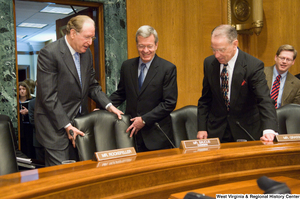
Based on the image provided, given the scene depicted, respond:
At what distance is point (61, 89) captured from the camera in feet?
6.92

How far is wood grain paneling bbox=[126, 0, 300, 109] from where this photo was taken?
376 centimetres

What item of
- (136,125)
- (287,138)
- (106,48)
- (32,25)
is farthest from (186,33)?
(32,25)

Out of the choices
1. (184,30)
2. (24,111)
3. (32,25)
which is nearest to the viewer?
(184,30)

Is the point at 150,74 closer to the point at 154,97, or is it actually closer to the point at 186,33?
the point at 154,97

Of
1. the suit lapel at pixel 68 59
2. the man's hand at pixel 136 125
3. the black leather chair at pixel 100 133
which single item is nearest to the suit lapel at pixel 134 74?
the man's hand at pixel 136 125

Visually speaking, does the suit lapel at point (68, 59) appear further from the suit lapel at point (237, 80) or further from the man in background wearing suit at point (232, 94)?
the suit lapel at point (237, 80)

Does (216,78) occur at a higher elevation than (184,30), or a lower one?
lower

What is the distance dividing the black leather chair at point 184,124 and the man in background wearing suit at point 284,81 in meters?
1.23

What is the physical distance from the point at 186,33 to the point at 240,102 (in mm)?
2083

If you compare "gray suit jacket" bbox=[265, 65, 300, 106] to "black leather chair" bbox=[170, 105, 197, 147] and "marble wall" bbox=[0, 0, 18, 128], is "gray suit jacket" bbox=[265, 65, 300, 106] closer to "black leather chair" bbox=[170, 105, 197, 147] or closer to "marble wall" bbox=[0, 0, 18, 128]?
"black leather chair" bbox=[170, 105, 197, 147]

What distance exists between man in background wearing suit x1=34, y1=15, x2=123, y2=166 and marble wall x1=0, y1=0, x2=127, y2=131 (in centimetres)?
105

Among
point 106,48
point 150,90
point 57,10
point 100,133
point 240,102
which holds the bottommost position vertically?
point 100,133

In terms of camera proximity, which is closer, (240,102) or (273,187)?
(273,187)

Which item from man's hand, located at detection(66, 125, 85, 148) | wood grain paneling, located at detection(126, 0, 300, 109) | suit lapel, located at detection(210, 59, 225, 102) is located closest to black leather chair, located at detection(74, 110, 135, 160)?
man's hand, located at detection(66, 125, 85, 148)
